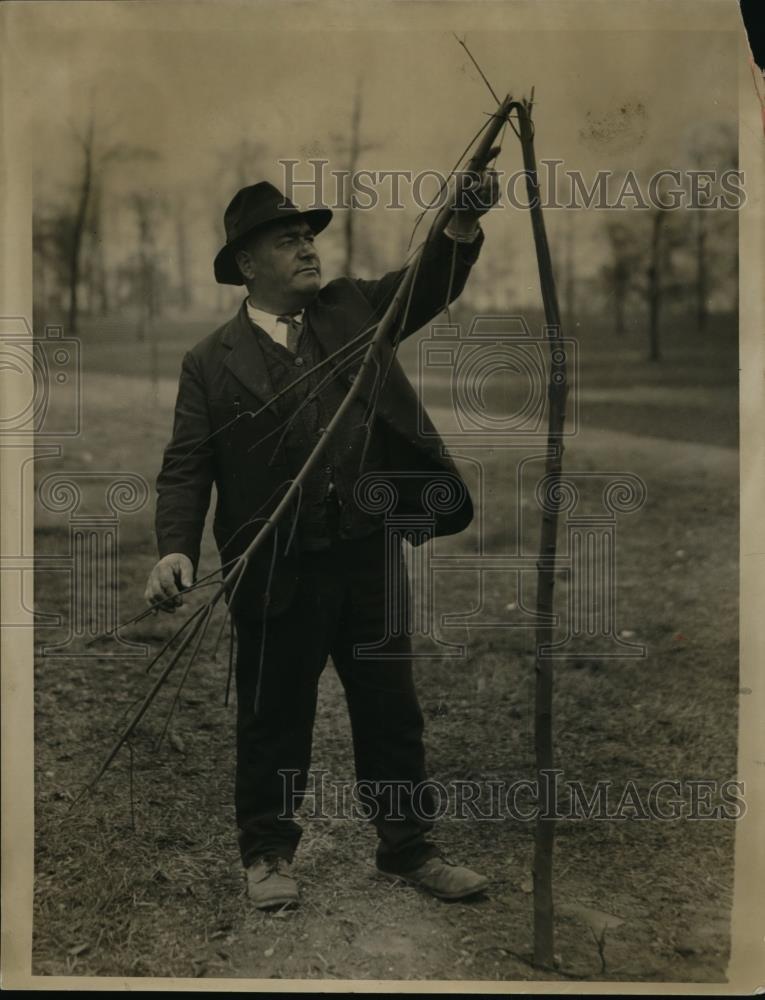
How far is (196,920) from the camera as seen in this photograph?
8.30 feet

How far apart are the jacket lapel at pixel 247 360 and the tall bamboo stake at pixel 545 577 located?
0.64 meters

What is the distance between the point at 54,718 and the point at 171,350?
0.96 meters

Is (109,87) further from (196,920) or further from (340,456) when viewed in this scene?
(196,920)

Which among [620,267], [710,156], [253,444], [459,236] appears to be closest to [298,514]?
[253,444]

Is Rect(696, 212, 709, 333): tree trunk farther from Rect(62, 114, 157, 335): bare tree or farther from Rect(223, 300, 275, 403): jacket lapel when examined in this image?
Rect(62, 114, 157, 335): bare tree

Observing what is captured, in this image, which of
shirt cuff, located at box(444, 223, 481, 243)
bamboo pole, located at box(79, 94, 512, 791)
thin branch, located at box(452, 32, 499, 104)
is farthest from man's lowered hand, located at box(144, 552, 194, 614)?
thin branch, located at box(452, 32, 499, 104)

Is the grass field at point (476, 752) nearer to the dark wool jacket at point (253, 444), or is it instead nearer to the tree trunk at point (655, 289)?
the tree trunk at point (655, 289)

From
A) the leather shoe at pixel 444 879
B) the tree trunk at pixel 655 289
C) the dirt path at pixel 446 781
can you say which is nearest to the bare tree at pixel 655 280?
the tree trunk at pixel 655 289

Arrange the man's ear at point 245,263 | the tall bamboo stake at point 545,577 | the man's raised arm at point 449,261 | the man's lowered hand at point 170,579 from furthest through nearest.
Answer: the man's ear at point 245,263
the man's lowered hand at point 170,579
the man's raised arm at point 449,261
the tall bamboo stake at point 545,577

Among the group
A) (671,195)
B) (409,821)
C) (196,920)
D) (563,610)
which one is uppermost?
(671,195)

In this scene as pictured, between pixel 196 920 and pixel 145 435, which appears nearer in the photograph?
pixel 196 920

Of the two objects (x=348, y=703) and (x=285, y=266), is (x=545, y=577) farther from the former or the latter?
(x=285, y=266)

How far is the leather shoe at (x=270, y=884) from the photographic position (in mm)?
2518

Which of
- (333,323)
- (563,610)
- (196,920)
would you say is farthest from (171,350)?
(196,920)
